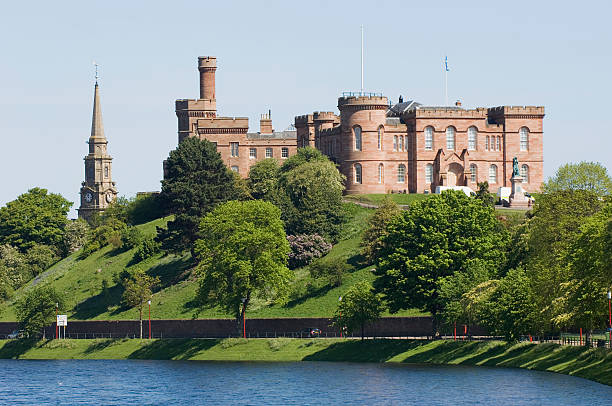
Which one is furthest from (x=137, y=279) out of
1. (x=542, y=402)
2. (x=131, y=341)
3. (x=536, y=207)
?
(x=542, y=402)

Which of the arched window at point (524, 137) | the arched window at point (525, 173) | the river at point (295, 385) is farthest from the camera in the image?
the arched window at point (524, 137)

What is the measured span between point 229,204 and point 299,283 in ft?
40.2

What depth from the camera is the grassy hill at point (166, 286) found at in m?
124

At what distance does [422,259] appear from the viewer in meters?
103

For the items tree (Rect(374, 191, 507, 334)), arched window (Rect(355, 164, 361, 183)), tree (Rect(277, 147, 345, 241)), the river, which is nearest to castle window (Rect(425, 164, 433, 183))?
arched window (Rect(355, 164, 361, 183))

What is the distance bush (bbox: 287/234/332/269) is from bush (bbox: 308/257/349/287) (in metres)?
5.81

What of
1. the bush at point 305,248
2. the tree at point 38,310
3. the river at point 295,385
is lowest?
the river at point 295,385

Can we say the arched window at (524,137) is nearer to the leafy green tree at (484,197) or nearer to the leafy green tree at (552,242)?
the leafy green tree at (484,197)

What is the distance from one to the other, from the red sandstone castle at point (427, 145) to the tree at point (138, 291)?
31.9m

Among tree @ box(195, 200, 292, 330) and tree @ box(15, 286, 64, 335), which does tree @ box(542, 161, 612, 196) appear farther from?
tree @ box(15, 286, 64, 335)

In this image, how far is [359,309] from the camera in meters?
106

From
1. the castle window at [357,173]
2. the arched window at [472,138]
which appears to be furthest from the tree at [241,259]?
the arched window at [472,138]

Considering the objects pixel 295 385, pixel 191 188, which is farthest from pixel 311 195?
pixel 295 385

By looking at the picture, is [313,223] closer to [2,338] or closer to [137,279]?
[137,279]
